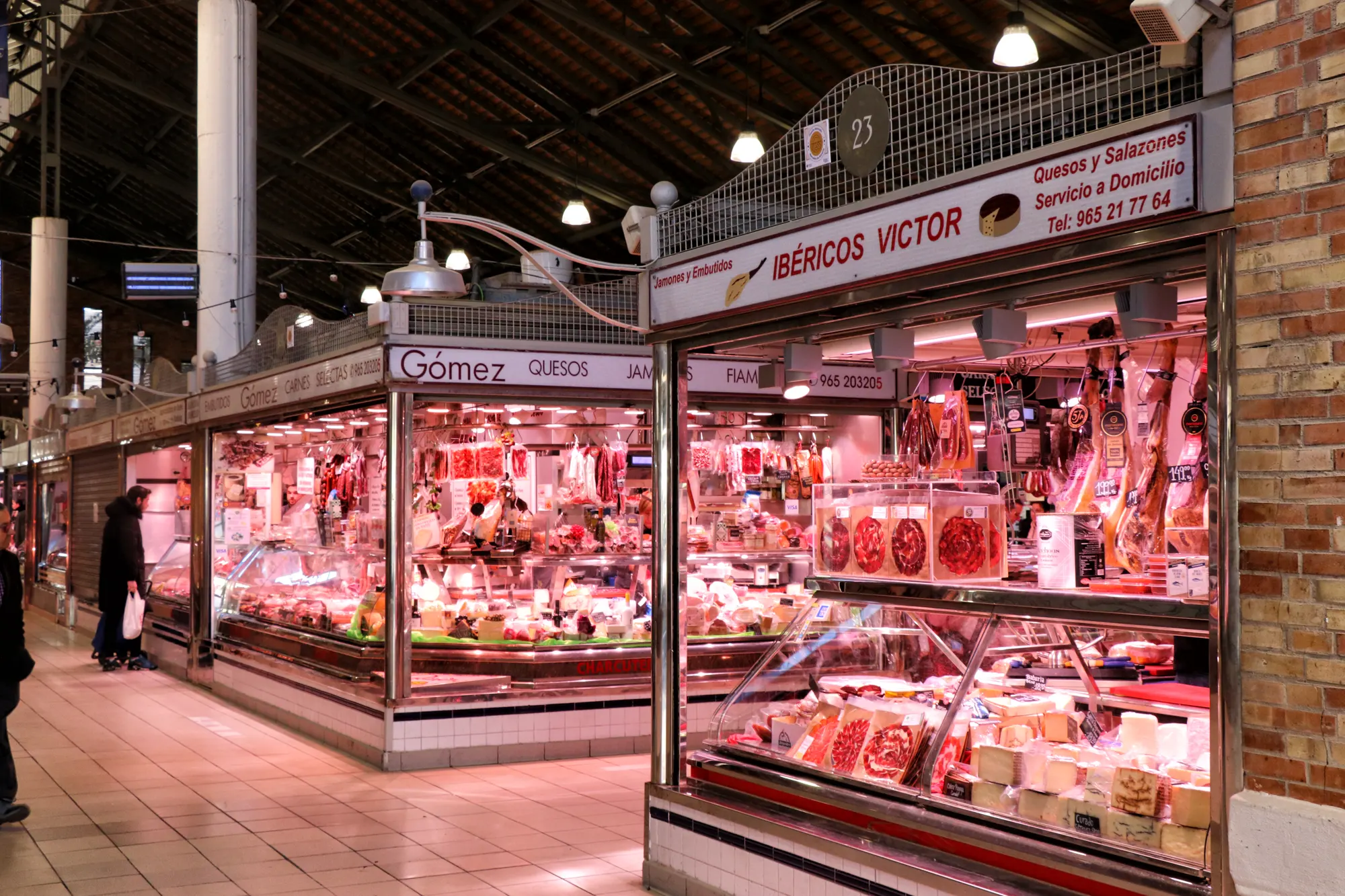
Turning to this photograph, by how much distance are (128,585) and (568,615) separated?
576 centimetres

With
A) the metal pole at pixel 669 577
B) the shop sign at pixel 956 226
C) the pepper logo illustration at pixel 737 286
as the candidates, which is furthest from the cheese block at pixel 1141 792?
the pepper logo illustration at pixel 737 286

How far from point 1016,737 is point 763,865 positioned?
3.61 ft

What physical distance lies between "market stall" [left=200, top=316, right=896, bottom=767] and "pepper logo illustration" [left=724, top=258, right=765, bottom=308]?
331cm

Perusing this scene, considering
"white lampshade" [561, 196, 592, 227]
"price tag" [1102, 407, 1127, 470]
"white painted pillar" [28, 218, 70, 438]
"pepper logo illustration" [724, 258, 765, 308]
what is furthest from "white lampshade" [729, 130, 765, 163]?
"white painted pillar" [28, 218, 70, 438]

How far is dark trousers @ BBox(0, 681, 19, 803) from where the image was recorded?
21.4 feet

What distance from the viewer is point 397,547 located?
7.89 metres

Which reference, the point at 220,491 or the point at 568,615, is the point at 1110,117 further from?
the point at 220,491

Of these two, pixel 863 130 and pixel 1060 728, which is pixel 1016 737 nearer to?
pixel 1060 728

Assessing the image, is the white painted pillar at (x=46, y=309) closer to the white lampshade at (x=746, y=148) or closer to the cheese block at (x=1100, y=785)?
the white lampshade at (x=746, y=148)

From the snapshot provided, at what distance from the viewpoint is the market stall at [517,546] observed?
26.2 ft

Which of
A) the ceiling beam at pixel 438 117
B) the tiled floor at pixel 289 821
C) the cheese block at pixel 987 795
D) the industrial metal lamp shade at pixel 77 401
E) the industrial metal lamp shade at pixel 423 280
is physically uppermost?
the ceiling beam at pixel 438 117

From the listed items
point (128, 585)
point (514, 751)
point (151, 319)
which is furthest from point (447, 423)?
point (151, 319)

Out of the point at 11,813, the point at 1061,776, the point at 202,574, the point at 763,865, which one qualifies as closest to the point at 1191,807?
the point at 1061,776

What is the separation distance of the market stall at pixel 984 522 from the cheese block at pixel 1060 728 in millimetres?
13
